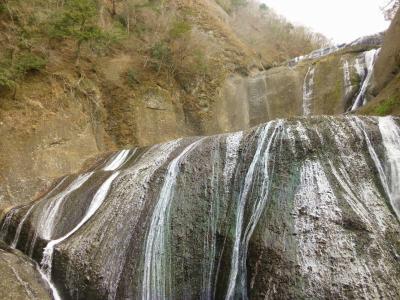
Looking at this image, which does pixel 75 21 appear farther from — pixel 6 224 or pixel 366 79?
pixel 366 79

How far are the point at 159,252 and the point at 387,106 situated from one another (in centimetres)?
741

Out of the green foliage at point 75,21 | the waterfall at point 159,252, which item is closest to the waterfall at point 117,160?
the waterfall at point 159,252

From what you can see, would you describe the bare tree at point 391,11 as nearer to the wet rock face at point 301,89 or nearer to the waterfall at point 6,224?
the wet rock face at point 301,89

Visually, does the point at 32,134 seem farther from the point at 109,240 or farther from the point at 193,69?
the point at 193,69

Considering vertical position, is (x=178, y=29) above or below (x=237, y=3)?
below

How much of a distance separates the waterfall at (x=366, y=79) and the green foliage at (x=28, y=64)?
39.1 feet

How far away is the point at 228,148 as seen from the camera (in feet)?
29.8

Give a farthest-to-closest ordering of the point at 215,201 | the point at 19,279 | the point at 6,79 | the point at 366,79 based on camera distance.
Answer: the point at 366,79
the point at 6,79
the point at 215,201
the point at 19,279

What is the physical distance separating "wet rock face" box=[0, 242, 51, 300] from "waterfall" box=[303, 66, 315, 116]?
14.6 meters

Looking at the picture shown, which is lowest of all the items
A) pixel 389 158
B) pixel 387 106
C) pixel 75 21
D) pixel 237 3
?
pixel 389 158

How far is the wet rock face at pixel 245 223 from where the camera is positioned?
6.12 meters

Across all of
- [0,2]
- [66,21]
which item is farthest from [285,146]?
[0,2]

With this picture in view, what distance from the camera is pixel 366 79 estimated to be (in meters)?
15.9

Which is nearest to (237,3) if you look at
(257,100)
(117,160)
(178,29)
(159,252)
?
(257,100)
